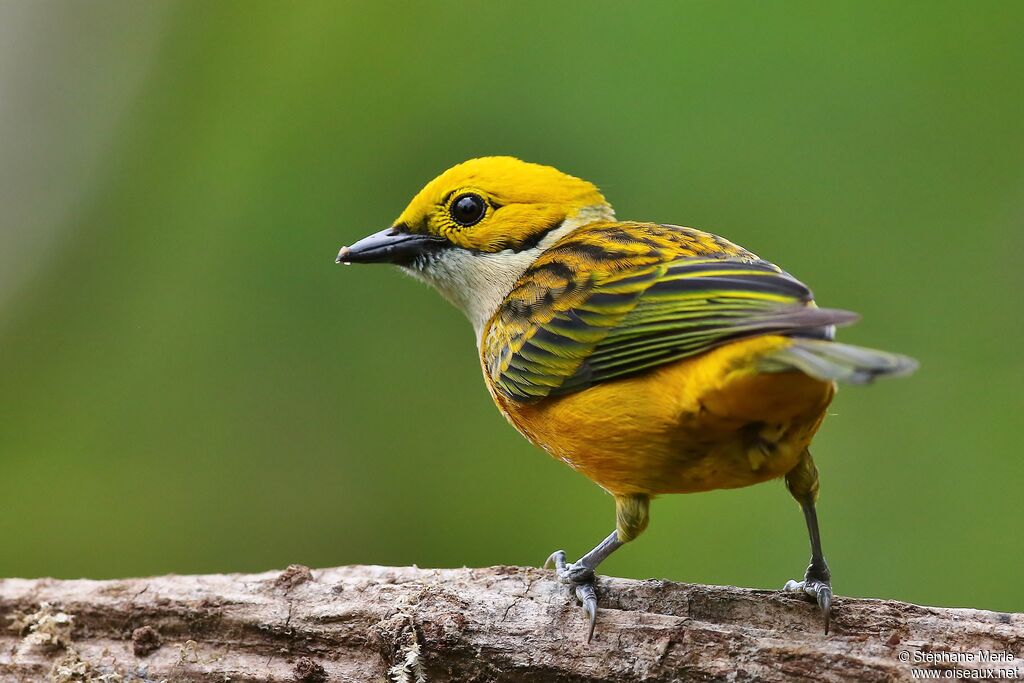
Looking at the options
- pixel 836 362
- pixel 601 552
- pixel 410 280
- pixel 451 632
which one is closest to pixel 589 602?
pixel 601 552

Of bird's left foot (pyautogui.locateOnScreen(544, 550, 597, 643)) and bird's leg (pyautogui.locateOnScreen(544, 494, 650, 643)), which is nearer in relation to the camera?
bird's left foot (pyautogui.locateOnScreen(544, 550, 597, 643))

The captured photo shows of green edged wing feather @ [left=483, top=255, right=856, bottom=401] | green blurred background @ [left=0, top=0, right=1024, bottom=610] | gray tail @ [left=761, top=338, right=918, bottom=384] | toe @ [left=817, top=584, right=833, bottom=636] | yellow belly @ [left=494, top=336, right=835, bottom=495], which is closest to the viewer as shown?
gray tail @ [left=761, top=338, right=918, bottom=384]

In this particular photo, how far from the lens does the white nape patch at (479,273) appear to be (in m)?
5.81

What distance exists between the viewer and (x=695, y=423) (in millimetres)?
4281

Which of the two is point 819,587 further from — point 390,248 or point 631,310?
point 390,248

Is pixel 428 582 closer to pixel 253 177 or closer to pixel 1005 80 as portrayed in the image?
pixel 253 177

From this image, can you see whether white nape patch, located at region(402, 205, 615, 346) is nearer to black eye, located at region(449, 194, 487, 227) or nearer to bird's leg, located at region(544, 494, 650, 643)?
black eye, located at region(449, 194, 487, 227)

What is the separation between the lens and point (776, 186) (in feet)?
24.0

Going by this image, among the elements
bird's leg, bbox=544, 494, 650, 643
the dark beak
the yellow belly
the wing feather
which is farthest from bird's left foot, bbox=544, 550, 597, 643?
the dark beak

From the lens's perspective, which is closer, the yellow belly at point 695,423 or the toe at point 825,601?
the yellow belly at point 695,423

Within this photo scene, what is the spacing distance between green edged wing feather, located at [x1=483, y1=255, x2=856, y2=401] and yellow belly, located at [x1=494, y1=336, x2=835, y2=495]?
8 cm

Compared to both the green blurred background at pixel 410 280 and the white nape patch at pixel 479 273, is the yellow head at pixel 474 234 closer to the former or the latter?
the white nape patch at pixel 479 273

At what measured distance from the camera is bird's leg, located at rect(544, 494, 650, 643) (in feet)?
15.5

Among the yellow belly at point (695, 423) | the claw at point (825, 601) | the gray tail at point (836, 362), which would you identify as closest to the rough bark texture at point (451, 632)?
the claw at point (825, 601)
